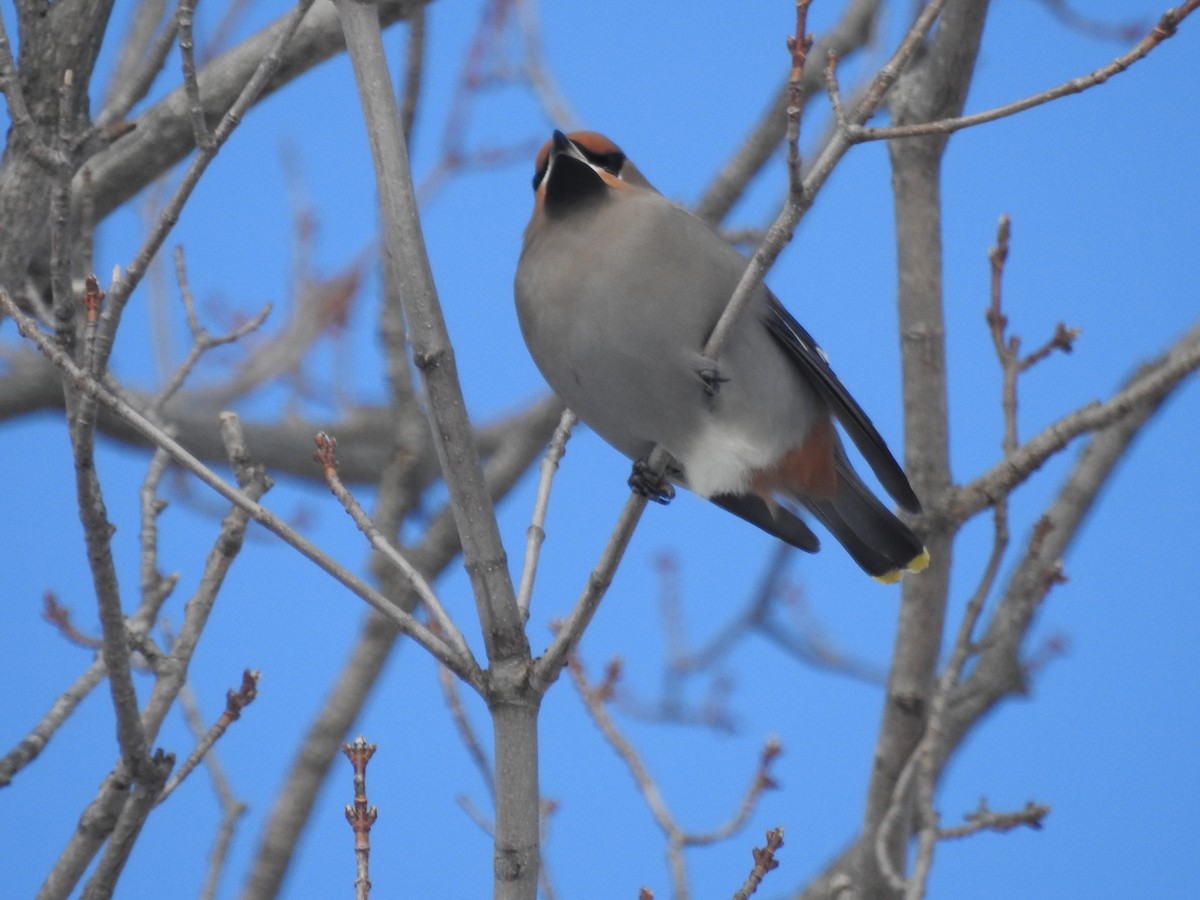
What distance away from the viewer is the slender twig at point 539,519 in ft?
7.74

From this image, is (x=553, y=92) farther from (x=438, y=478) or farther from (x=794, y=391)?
(x=794, y=391)

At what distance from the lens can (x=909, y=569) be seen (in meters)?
3.43

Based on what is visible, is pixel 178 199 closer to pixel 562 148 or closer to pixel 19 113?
pixel 19 113

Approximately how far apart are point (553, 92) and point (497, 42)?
1.54ft

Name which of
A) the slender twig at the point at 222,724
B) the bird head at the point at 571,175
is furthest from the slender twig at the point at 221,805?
the bird head at the point at 571,175

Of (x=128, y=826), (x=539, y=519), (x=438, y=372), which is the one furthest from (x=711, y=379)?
(x=128, y=826)

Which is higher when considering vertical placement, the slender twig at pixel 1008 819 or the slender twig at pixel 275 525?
the slender twig at pixel 1008 819

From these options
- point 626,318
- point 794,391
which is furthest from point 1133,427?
point 626,318

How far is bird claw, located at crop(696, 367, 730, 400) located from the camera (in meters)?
2.95

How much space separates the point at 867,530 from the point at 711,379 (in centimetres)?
78

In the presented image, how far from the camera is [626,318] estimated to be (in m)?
2.98

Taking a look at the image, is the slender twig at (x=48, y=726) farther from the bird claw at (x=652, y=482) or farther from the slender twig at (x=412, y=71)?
the slender twig at (x=412, y=71)

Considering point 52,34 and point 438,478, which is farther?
point 438,478

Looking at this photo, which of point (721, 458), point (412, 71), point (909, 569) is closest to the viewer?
point (721, 458)
